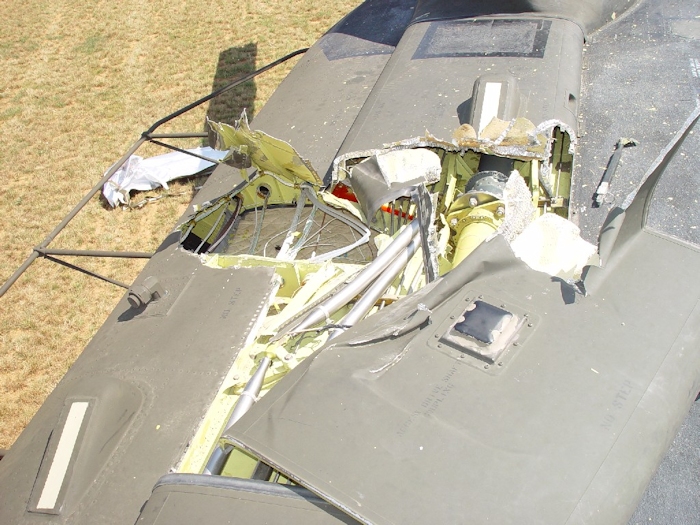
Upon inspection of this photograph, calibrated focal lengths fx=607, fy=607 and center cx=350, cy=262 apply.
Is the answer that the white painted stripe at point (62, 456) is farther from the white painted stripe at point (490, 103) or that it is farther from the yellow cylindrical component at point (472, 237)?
the white painted stripe at point (490, 103)

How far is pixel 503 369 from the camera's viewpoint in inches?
94.3

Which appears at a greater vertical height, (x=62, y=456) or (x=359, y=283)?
(x=359, y=283)

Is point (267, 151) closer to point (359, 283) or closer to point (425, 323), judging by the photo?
point (359, 283)

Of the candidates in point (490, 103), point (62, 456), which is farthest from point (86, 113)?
point (62, 456)

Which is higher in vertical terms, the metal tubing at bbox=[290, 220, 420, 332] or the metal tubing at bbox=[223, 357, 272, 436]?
the metal tubing at bbox=[290, 220, 420, 332]

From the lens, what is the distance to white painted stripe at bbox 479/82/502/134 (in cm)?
388

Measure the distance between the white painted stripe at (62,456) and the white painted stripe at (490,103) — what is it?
2.82 metres

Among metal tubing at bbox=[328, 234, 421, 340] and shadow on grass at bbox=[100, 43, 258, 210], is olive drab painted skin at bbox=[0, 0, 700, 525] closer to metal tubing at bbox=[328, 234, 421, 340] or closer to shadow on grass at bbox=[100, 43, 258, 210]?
metal tubing at bbox=[328, 234, 421, 340]

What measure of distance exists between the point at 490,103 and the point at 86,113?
6.95m

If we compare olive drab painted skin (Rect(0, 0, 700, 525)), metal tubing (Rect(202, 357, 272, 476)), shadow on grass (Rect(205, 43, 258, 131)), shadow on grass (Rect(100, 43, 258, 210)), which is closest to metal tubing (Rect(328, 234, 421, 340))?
olive drab painted skin (Rect(0, 0, 700, 525))

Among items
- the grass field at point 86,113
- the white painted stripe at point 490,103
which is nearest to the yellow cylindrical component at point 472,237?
the white painted stripe at point 490,103

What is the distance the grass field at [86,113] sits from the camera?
19.9 feet

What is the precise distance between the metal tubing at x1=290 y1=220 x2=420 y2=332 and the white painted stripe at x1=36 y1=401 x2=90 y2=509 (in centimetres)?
114

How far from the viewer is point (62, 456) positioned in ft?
9.37
